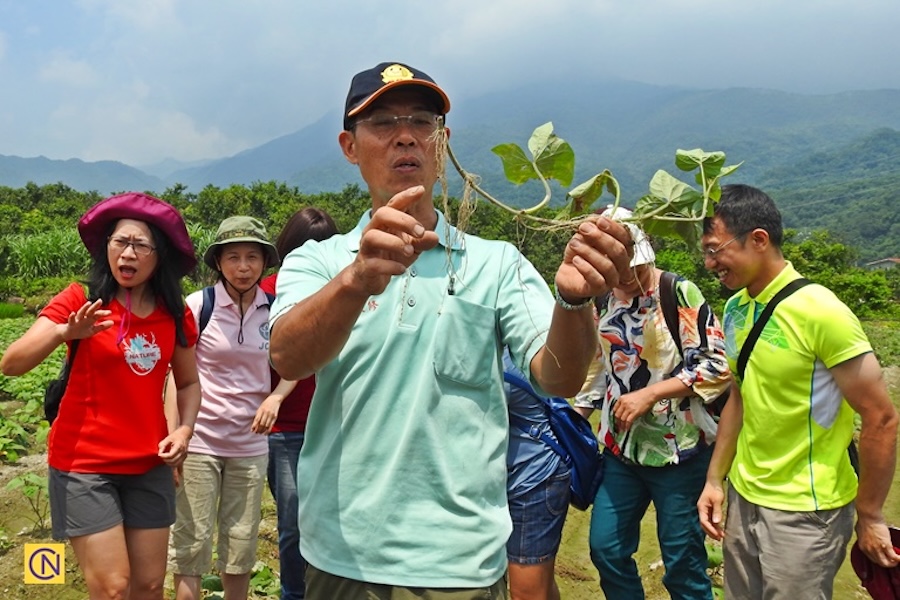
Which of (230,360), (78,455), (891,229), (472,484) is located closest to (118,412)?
(78,455)

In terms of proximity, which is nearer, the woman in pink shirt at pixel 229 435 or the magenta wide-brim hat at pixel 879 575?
the magenta wide-brim hat at pixel 879 575

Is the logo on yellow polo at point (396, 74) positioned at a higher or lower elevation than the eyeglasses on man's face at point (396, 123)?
higher

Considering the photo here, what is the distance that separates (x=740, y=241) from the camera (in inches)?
94.2

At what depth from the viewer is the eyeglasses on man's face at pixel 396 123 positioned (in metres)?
1.61

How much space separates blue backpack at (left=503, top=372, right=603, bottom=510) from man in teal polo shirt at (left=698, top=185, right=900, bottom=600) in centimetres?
63

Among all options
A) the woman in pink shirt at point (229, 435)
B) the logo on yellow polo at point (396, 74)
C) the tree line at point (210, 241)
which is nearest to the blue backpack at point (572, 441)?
the woman in pink shirt at point (229, 435)

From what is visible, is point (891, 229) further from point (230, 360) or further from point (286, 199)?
point (230, 360)

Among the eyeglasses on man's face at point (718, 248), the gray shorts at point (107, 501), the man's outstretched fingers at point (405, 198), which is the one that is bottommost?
the gray shorts at point (107, 501)

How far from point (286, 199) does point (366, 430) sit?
1261 inches

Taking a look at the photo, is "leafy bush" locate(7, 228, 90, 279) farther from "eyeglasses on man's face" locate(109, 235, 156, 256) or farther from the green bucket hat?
"eyeglasses on man's face" locate(109, 235, 156, 256)

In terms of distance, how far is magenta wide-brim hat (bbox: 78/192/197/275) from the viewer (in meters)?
2.60

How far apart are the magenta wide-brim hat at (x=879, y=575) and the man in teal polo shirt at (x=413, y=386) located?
1.58 meters
